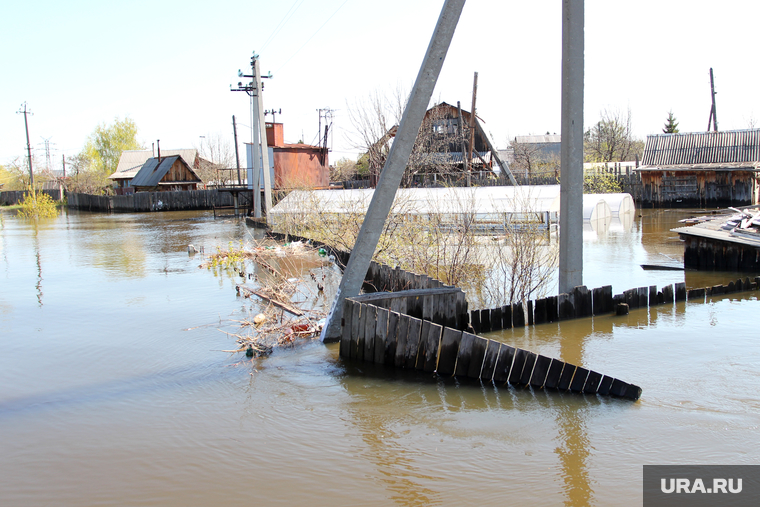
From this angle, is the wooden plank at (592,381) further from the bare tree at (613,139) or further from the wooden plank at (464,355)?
the bare tree at (613,139)

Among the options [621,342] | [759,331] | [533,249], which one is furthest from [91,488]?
[759,331]

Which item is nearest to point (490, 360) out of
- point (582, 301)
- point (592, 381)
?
point (592, 381)

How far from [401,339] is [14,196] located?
78.1 metres

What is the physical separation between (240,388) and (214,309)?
4.65 m

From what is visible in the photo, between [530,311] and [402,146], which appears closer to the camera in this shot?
[402,146]

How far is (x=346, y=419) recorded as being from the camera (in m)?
5.82

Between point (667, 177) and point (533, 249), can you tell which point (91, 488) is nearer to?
point (533, 249)

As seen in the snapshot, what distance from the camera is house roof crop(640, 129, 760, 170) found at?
32844 millimetres

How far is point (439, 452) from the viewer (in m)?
5.01

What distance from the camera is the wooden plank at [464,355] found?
Answer: 6516 mm

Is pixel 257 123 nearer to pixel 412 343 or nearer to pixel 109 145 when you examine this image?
pixel 412 343

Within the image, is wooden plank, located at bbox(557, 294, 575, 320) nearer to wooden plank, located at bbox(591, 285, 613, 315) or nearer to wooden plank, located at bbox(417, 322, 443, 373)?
wooden plank, located at bbox(591, 285, 613, 315)

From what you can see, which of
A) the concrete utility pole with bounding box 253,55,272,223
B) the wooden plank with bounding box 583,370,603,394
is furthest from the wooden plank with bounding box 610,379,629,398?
the concrete utility pole with bounding box 253,55,272,223

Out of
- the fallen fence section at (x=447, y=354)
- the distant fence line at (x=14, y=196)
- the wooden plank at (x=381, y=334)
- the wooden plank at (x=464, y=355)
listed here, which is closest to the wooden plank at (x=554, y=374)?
the fallen fence section at (x=447, y=354)
